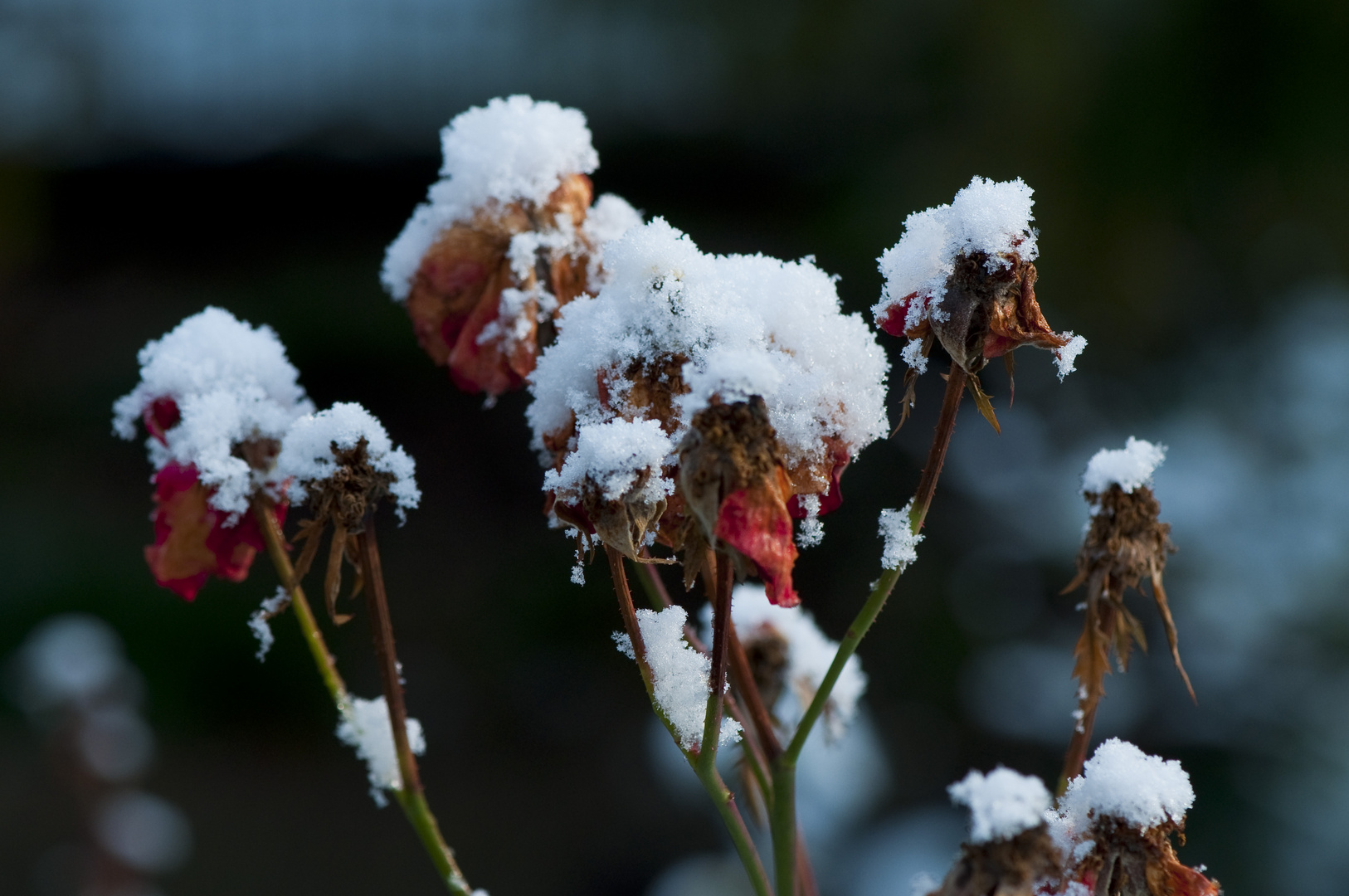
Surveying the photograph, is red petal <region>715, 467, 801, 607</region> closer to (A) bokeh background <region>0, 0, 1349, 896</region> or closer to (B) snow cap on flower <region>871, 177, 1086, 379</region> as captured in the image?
(B) snow cap on flower <region>871, 177, 1086, 379</region>

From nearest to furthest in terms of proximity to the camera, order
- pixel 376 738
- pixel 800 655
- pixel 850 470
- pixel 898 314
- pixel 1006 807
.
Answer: pixel 1006 807 < pixel 898 314 < pixel 376 738 < pixel 800 655 < pixel 850 470

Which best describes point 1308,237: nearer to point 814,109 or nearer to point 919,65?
point 919,65

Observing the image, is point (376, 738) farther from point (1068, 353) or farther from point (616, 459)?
point (1068, 353)

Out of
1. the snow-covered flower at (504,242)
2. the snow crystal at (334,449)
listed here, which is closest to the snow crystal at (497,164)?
the snow-covered flower at (504,242)

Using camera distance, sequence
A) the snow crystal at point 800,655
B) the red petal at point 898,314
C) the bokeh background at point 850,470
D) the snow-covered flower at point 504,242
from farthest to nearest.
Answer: the bokeh background at point 850,470 < the snow crystal at point 800,655 < the snow-covered flower at point 504,242 < the red petal at point 898,314

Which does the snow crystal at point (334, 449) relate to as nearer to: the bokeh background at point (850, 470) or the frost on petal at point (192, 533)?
the frost on petal at point (192, 533)

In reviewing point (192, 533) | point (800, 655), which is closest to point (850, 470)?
point (800, 655)
